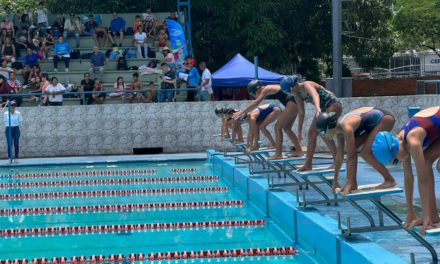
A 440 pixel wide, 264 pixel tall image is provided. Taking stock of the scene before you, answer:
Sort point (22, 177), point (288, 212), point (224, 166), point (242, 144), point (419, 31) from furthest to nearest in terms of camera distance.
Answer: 1. point (419, 31)
2. point (22, 177)
3. point (224, 166)
4. point (242, 144)
5. point (288, 212)

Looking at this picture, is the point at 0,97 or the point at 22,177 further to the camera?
the point at 0,97

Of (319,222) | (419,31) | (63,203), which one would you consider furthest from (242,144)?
(419,31)

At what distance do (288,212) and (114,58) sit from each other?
14.4 metres

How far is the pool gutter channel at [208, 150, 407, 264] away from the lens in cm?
621

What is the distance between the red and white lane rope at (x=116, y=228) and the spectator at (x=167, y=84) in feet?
33.0

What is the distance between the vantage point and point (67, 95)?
2092cm

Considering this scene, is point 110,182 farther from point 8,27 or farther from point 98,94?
point 8,27

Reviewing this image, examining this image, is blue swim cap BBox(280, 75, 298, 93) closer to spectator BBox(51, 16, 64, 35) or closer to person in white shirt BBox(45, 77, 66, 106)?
person in white shirt BBox(45, 77, 66, 106)

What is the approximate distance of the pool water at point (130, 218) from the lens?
8.57 m

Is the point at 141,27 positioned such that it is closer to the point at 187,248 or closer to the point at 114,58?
the point at 114,58

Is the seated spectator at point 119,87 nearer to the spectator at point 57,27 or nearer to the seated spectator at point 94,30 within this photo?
the seated spectator at point 94,30

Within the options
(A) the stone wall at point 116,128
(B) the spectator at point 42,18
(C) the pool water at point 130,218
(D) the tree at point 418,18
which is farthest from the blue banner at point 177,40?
(D) the tree at point 418,18

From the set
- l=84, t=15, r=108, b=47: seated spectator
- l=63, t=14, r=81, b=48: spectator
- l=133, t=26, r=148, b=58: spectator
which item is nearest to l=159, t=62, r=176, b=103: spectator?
l=133, t=26, r=148, b=58: spectator

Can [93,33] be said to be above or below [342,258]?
above
